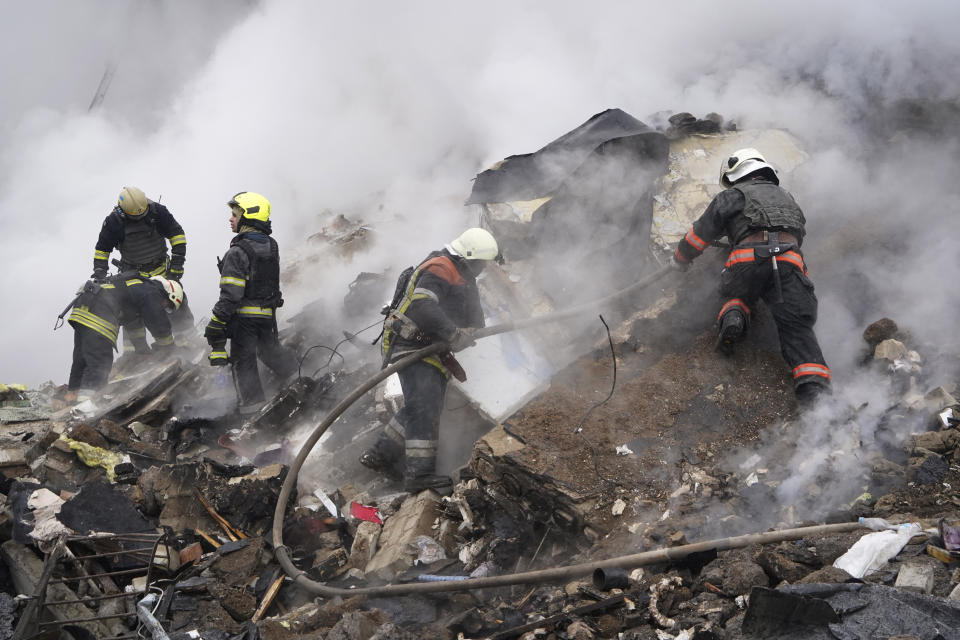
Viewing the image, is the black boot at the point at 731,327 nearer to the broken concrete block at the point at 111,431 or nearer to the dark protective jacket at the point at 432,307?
the dark protective jacket at the point at 432,307

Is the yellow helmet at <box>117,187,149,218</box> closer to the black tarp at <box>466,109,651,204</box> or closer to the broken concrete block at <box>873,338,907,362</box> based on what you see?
the black tarp at <box>466,109,651,204</box>

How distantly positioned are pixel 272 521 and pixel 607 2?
974 centimetres

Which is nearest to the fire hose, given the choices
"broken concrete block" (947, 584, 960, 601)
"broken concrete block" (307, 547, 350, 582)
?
"broken concrete block" (307, 547, 350, 582)

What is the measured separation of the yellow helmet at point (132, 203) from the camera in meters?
7.42

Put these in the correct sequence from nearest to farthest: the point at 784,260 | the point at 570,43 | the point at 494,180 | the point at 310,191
Answer: the point at 784,260
the point at 494,180
the point at 570,43
the point at 310,191

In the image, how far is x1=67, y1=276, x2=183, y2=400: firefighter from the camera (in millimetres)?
7129

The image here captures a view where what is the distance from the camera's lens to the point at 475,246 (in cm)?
540

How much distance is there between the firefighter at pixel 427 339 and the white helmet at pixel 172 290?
3537 mm

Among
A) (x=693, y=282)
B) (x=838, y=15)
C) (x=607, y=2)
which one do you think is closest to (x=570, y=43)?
(x=607, y=2)

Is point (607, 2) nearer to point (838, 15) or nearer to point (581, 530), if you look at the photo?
point (838, 15)

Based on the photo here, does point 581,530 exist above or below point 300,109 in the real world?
below

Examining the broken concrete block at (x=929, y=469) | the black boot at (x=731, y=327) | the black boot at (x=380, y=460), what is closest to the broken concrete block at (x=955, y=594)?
the broken concrete block at (x=929, y=469)

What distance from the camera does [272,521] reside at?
4.98m

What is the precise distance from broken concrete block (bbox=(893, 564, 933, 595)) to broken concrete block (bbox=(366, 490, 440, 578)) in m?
2.72
